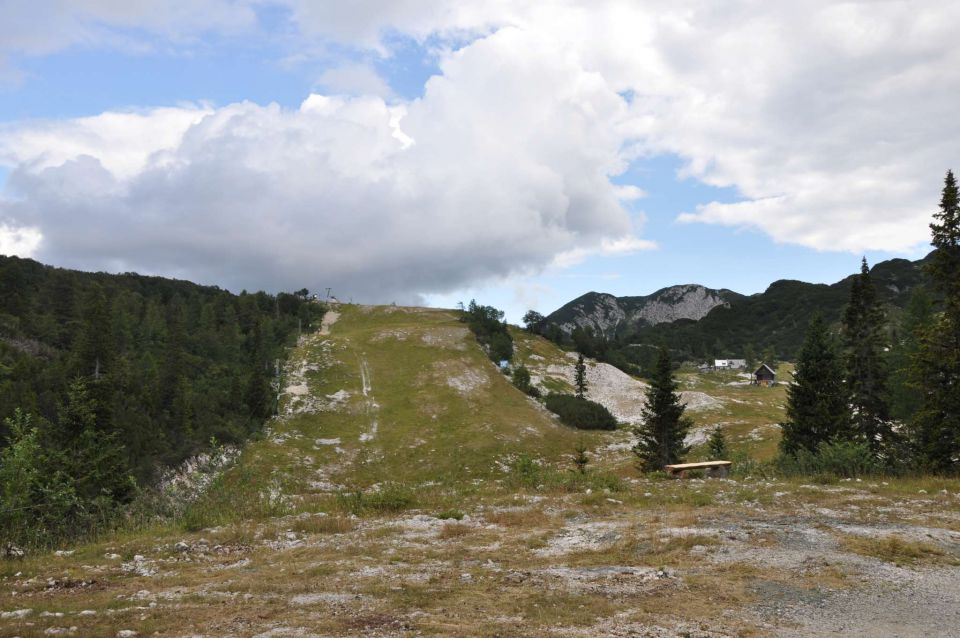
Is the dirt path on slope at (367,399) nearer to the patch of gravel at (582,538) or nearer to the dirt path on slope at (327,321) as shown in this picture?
the dirt path on slope at (327,321)

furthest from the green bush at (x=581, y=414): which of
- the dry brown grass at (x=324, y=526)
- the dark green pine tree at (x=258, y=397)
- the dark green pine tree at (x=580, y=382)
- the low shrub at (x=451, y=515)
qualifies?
the dry brown grass at (x=324, y=526)

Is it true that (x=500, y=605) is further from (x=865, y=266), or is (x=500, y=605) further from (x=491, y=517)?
(x=865, y=266)

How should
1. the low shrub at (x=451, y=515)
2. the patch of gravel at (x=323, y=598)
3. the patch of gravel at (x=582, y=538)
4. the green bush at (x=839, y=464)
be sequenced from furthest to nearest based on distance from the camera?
1. the green bush at (x=839, y=464)
2. the low shrub at (x=451, y=515)
3. the patch of gravel at (x=582, y=538)
4. the patch of gravel at (x=323, y=598)

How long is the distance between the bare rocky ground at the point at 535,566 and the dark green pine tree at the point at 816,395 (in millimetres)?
22678

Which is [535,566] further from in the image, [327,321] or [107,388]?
[327,321]

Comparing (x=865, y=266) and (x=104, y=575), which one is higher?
(x=865, y=266)

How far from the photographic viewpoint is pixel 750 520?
17469 millimetres

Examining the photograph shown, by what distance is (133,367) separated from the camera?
90875 millimetres

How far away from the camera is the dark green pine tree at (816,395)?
146 feet

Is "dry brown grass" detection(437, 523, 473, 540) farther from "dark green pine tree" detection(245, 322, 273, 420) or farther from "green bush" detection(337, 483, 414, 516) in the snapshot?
"dark green pine tree" detection(245, 322, 273, 420)

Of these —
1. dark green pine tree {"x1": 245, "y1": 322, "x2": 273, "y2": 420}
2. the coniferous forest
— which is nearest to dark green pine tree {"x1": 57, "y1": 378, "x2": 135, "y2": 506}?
the coniferous forest

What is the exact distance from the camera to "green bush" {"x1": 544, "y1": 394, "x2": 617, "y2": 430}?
317 feet

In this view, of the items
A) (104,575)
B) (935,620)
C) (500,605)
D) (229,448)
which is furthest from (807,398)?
(229,448)

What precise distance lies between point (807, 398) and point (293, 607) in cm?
4751
